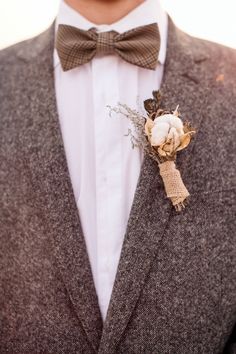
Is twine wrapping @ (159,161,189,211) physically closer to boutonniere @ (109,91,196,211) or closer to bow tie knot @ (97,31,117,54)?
boutonniere @ (109,91,196,211)

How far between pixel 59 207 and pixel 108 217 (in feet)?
0.41

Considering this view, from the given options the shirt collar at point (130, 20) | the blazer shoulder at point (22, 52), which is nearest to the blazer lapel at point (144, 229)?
the shirt collar at point (130, 20)

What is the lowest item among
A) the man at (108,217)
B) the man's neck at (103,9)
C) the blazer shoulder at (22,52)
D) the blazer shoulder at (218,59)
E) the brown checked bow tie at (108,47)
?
the man at (108,217)

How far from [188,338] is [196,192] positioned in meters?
0.35

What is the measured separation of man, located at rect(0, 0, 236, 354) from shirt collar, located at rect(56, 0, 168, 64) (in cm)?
4

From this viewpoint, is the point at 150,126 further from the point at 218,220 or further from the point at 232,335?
the point at 232,335

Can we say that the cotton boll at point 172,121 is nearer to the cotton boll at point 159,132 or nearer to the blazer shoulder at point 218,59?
the cotton boll at point 159,132

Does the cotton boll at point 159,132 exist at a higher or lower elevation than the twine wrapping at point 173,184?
higher

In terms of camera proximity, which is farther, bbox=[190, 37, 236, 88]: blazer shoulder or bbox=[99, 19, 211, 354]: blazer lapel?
bbox=[190, 37, 236, 88]: blazer shoulder

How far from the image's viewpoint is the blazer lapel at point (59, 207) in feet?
5.27

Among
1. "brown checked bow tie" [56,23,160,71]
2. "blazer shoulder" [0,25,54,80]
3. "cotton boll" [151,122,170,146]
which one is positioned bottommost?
"cotton boll" [151,122,170,146]

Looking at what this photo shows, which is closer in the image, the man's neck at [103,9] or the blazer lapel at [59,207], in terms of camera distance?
the blazer lapel at [59,207]

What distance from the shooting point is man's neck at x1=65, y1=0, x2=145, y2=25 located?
1.79 m

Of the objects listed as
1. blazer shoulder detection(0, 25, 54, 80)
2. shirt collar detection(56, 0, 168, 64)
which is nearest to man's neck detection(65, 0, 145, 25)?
shirt collar detection(56, 0, 168, 64)
